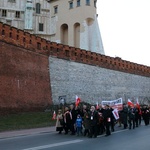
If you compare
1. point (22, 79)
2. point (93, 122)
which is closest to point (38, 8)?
point (22, 79)

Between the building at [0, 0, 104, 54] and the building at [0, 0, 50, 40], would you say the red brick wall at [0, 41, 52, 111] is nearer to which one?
the building at [0, 0, 104, 54]

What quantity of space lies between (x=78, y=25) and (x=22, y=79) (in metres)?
26.9

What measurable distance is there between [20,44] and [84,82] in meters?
11.0

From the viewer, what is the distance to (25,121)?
68.5 feet

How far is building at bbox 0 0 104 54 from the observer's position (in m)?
49.6

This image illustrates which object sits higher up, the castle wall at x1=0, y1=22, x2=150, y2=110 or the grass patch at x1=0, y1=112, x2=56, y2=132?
the castle wall at x1=0, y1=22, x2=150, y2=110

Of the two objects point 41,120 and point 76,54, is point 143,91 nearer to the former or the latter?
point 76,54

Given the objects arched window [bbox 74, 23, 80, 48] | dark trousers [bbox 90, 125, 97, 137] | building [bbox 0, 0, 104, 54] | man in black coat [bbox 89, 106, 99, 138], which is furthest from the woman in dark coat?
arched window [bbox 74, 23, 80, 48]

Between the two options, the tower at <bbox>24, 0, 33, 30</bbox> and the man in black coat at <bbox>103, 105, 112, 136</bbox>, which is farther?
the tower at <bbox>24, 0, 33, 30</bbox>

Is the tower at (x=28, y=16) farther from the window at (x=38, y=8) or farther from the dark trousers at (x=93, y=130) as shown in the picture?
the dark trousers at (x=93, y=130)

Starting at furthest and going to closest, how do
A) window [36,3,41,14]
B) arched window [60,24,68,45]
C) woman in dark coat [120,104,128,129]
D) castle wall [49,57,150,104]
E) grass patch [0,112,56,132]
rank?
window [36,3,41,14] < arched window [60,24,68,45] < castle wall [49,57,150,104] < woman in dark coat [120,104,128,129] < grass patch [0,112,56,132]

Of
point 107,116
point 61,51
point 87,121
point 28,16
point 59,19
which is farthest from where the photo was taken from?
point 28,16

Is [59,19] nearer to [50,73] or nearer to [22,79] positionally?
[50,73]

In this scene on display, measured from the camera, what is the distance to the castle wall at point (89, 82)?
31031 mm
